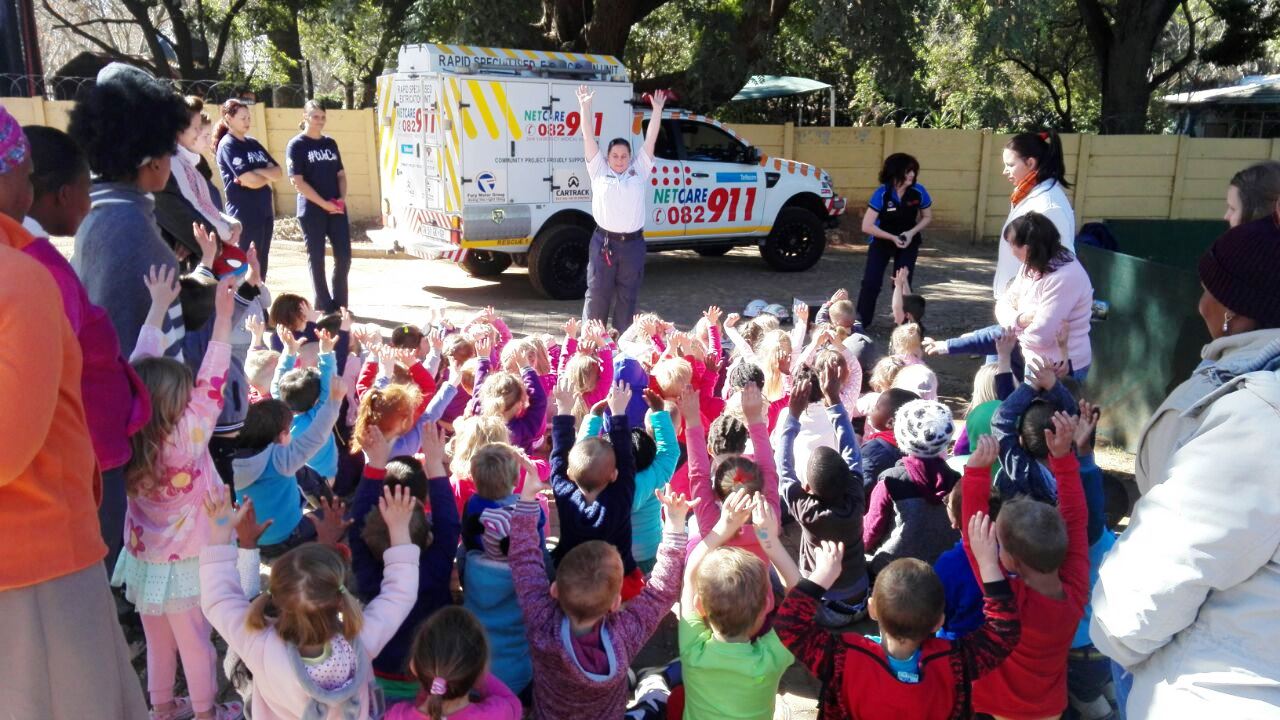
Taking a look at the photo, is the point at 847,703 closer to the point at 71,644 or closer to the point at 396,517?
the point at 396,517

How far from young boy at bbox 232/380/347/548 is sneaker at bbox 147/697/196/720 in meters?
0.66

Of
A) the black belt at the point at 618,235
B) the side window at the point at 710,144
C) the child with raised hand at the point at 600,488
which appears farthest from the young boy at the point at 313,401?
the side window at the point at 710,144

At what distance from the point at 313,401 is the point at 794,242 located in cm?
868

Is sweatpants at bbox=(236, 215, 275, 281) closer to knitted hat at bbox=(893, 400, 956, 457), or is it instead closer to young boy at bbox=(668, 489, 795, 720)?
knitted hat at bbox=(893, 400, 956, 457)

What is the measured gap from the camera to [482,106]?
9.24 metres

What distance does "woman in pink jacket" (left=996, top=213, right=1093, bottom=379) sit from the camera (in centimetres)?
444

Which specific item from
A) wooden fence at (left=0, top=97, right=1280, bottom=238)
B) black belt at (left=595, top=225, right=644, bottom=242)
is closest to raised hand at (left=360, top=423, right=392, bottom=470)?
black belt at (left=595, top=225, right=644, bottom=242)

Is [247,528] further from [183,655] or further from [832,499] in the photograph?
[832,499]

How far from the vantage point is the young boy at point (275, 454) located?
3.51 meters

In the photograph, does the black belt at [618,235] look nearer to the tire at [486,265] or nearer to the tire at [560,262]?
the tire at [560,262]

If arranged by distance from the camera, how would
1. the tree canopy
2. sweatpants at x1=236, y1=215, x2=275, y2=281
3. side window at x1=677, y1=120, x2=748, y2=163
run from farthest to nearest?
the tree canopy, side window at x1=677, y1=120, x2=748, y2=163, sweatpants at x1=236, y1=215, x2=275, y2=281

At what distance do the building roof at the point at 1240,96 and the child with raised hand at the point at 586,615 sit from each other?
1189 inches

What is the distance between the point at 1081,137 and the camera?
15.0 meters

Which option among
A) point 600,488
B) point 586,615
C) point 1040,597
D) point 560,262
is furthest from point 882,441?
point 560,262
